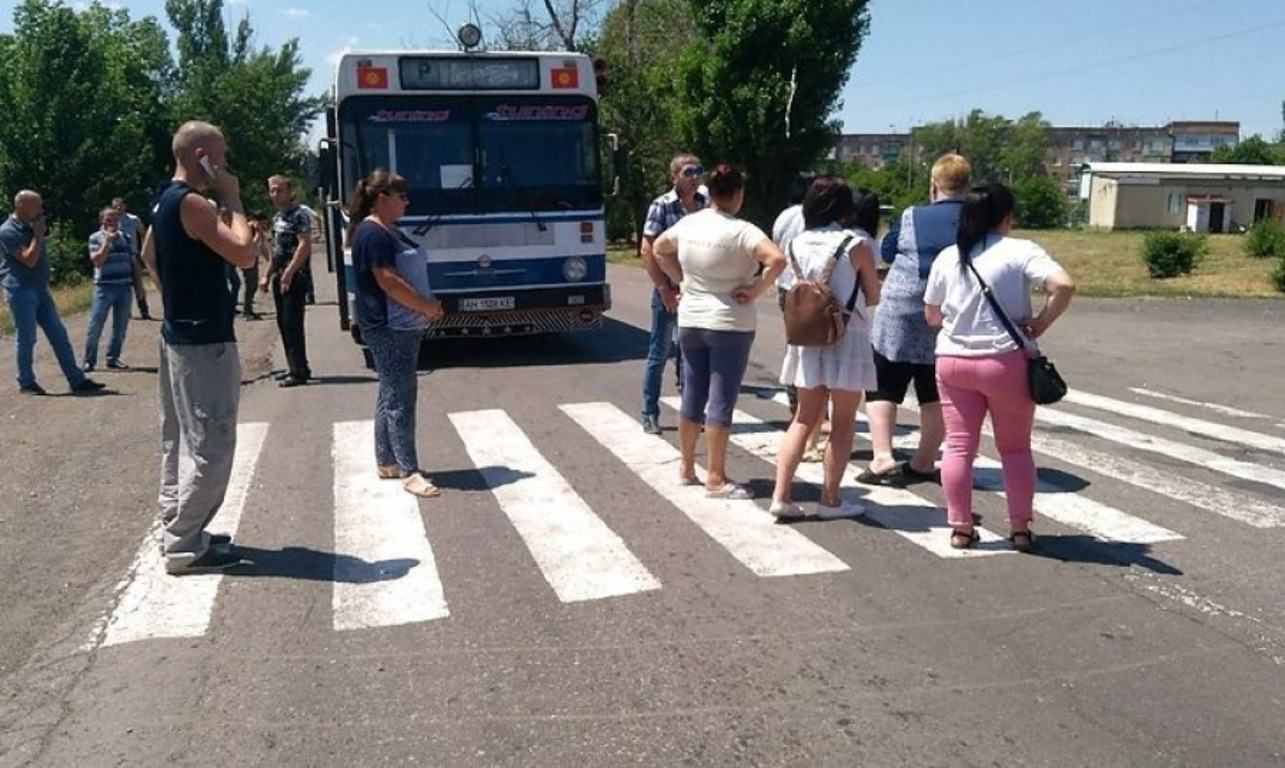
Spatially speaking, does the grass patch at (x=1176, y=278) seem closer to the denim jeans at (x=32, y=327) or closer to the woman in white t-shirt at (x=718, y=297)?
the woman in white t-shirt at (x=718, y=297)

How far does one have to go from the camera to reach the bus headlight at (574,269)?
40.8 ft

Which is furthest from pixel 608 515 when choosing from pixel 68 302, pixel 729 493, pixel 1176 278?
pixel 1176 278

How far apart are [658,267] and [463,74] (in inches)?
207

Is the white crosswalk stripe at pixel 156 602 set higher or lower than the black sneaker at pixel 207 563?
lower

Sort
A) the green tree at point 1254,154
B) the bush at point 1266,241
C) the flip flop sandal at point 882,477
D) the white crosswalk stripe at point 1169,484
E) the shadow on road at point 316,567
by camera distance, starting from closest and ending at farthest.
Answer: the shadow on road at point 316,567, the white crosswalk stripe at point 1169,484, the flip flop sandal at point 882,477, the bush at point 1266,241, the green tree at point 1254,154

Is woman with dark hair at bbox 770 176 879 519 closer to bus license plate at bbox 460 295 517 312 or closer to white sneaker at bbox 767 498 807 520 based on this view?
white sneaker at bbox 767 498 807 520

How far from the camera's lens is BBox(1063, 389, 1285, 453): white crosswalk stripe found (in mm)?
8898

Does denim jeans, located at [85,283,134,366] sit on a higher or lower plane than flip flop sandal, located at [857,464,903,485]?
higher

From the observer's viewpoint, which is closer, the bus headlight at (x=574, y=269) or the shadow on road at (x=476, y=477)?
the shadow on road at (x=476, y=477)

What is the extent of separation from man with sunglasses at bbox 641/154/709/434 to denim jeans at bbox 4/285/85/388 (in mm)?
6193

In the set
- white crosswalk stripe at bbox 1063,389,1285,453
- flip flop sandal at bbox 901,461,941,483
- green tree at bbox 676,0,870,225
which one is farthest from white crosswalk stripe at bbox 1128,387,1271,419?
green tree at bbox 676,0,870,225

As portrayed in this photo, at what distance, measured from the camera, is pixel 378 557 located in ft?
19.2

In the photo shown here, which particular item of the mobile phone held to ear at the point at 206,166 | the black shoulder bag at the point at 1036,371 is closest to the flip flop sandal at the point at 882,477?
the black shoulder bag at the point at 1036,371

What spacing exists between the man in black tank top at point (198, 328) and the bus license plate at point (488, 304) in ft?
21.3
